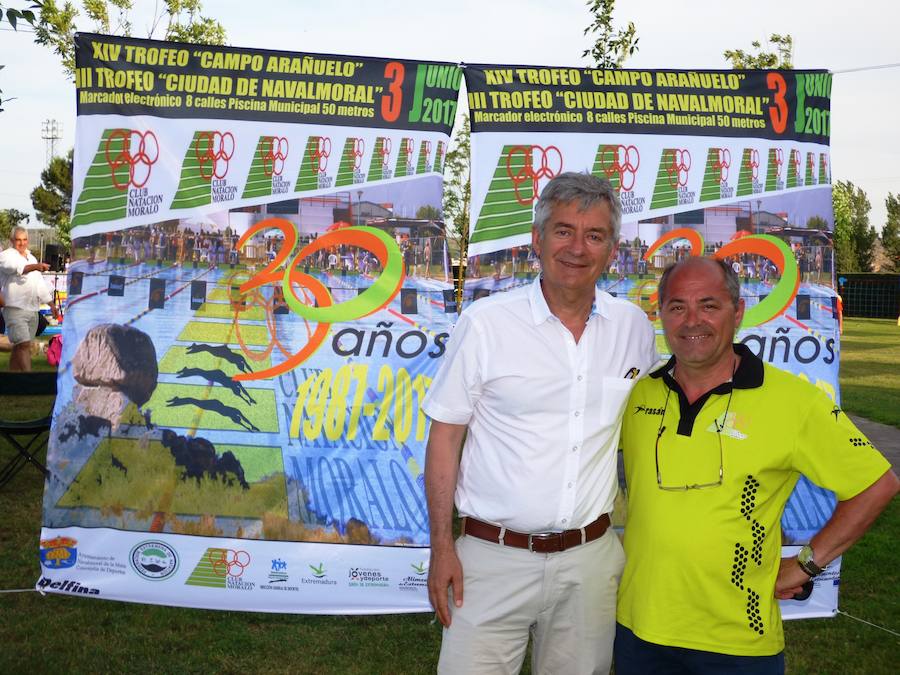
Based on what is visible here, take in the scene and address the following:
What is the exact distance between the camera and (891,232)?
200 feet

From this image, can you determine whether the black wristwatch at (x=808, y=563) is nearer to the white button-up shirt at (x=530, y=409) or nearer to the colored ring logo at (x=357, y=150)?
the white button-up shirt at (x=530, y=409)

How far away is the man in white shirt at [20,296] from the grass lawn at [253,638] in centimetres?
644

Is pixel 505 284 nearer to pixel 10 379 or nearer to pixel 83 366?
pixel 83 366

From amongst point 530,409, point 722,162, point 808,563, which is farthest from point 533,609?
point 722,162

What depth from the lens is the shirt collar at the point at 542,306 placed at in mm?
2469

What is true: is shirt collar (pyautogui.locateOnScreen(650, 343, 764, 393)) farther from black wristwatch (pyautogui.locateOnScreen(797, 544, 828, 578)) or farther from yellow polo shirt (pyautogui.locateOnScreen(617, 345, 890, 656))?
black wristwatch (pyautogui.locateOnScreen(797, 544, 828, 578))

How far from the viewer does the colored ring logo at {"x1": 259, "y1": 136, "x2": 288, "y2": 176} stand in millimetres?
Result: 4270

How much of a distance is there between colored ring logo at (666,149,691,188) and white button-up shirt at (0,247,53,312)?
946 cm

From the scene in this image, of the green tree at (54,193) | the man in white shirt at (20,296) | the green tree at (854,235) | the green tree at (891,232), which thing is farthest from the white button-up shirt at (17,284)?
the green tree at (891,232)

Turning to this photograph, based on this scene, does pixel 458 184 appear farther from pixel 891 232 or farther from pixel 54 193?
pixel 891 232

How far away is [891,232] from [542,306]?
66760 millimetres

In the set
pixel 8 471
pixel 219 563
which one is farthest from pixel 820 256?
pixel 8 471

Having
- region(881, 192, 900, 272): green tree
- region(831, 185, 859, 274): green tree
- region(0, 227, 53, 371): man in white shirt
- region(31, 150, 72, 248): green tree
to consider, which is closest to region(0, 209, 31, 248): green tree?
region(31, 150, 72, 248): green tree

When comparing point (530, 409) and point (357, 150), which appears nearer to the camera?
point (530, 409)
